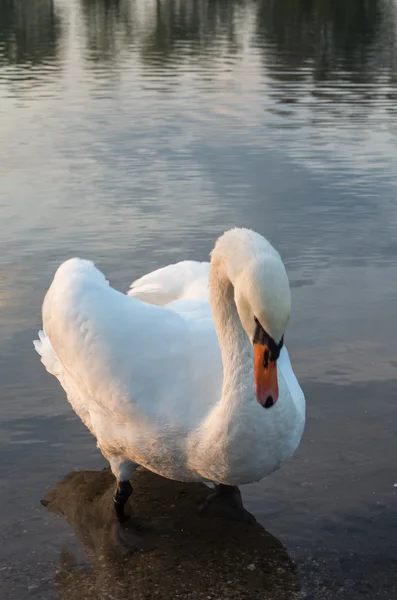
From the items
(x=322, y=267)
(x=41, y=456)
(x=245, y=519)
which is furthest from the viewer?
(x=322, y=267)

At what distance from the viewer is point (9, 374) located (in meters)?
6.20

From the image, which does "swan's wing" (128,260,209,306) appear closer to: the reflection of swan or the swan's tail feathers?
the swan's tail feathers

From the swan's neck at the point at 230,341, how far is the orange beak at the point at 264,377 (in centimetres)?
27

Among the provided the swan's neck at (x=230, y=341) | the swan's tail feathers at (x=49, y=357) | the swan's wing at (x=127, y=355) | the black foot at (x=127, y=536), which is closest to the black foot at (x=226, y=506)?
the black foot at (x=127, y=536)

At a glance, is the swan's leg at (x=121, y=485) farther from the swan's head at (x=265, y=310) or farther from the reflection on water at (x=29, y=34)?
the reflection on water at (x=29, y=34)

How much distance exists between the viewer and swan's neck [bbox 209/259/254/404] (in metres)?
4.11

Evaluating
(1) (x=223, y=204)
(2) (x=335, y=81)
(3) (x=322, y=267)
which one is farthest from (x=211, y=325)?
(2) (x=335, y=81)

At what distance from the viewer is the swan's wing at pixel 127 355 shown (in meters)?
4.39

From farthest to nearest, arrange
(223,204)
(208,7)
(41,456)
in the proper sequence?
(208,7) < (223,204) < (41,456)

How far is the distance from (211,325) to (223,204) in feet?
17.7

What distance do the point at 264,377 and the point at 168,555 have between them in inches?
46.2

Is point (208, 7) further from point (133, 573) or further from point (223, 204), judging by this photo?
→ point (133, 573)

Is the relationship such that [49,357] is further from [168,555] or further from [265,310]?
[265,310]

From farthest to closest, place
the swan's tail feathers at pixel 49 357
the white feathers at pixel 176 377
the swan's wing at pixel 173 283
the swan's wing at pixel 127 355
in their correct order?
1. the swan's wing at pixel 173 283
2. the swan's tail feathers at pixel 49 357
3. the swan's wing at pixel 127 355
4. the white feathers at pixel 176 377
